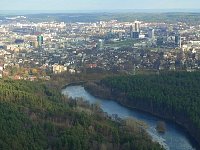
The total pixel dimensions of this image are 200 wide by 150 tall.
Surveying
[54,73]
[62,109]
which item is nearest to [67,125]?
[62,109]

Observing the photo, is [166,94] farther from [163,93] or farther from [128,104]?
[128,104]

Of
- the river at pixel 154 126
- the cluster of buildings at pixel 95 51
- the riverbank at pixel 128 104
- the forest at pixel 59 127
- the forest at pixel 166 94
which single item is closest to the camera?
the forest at pixel 59 127

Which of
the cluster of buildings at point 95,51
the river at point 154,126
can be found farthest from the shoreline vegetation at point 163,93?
the cluster of buildings at point 95,51

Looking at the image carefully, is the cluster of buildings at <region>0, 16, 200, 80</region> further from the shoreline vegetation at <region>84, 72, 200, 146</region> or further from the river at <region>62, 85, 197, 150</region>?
the river at <region>62, 85, 197, 150</region>

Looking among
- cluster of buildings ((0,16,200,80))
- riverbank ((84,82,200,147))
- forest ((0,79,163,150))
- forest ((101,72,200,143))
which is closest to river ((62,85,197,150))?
riverbank ((84,82,200,147))

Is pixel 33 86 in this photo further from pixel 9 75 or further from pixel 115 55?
pixel 115 55

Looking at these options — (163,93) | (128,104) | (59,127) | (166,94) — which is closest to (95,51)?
(128,104)

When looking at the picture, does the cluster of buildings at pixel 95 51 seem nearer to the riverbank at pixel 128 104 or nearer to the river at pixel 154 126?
the riverbank at pixel 128 104

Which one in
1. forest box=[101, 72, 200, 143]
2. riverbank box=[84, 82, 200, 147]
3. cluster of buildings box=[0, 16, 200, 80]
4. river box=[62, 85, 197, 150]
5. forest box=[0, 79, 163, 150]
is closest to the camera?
forest box=[0, 79, 163, 150]
